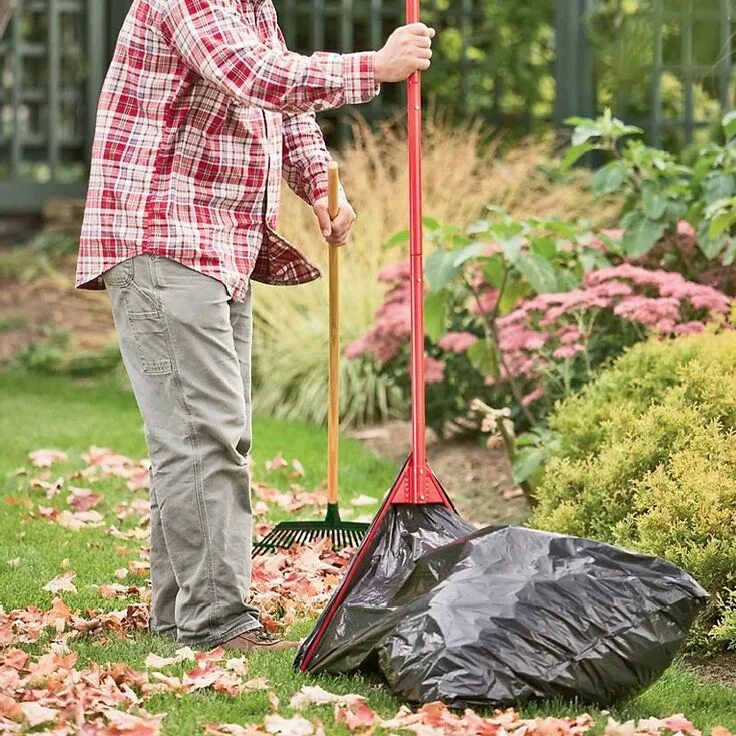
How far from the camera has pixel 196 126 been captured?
3.24 metres

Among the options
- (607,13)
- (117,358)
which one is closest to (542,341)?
(117,358)

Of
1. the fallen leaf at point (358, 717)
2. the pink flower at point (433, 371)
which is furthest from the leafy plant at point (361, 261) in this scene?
the fallen leaf at point (358, 717)

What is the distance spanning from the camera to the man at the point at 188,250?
320 cm

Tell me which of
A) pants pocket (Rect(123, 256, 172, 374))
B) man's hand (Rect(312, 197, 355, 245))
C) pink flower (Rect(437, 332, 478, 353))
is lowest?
pink flower (Rect(437, 332, 478, 353))

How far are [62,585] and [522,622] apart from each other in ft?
5.36

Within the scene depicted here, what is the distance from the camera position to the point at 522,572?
2912 mm

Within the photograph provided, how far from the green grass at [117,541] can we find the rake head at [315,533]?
0.45 meters

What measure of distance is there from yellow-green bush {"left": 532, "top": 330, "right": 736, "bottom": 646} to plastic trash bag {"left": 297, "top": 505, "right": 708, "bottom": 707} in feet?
1.84

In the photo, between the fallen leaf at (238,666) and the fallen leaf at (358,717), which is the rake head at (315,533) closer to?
the fallen leaf at (238,666)

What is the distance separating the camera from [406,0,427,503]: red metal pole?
10.4ft

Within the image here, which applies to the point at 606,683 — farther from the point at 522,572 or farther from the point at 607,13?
the point at 607,13

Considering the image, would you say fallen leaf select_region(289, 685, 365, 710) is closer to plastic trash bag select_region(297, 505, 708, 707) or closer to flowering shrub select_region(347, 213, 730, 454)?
plastic trash bag select_region(297, 505, 708, 707)

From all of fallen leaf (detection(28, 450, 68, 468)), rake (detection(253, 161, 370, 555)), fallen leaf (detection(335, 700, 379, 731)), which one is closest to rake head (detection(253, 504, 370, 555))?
rake (detection(253, 161, 370, 555))

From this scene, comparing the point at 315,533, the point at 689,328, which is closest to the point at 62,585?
the point at 315,533
